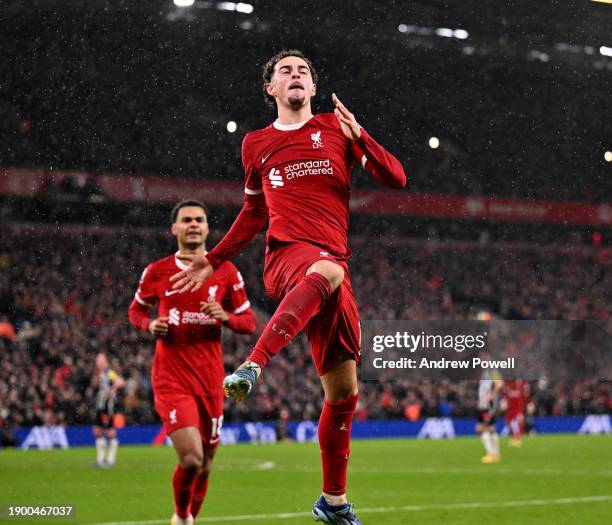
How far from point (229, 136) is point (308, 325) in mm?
22627

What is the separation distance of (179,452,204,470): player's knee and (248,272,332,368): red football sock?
2.39 m

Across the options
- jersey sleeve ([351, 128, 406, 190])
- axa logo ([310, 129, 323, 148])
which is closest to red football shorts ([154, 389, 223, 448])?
axa logo ([310, 129, 323, 148])

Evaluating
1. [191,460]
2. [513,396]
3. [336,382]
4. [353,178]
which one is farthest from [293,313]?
[353,178]

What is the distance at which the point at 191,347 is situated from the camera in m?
7.22

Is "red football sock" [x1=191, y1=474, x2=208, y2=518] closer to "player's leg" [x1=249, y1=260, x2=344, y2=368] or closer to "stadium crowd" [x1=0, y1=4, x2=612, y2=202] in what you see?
"player's leg" [x1=249, y1=260, x2=344, y2=368]

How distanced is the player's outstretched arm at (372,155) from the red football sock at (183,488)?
2.78 meters

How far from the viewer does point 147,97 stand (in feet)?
81.6

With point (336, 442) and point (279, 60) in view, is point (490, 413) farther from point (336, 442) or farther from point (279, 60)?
point (279, 60)

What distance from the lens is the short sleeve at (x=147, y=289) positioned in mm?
7527

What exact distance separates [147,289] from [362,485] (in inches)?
226

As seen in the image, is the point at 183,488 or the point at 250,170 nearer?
the point at 250,170

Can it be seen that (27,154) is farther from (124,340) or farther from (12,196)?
(124,340)

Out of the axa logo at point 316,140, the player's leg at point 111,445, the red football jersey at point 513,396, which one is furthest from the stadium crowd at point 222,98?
the axa logo at point 316,140

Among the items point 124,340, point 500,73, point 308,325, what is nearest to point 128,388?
point 124,340
